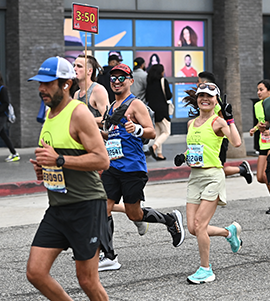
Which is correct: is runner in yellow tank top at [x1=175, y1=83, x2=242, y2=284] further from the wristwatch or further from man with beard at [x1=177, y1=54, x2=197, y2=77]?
man with beard at [x1=177, y1=54, x2=197, y2=77]

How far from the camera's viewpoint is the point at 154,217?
6.43m

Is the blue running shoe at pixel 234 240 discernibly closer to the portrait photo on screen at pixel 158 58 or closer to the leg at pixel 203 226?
the leg at pixel 203 226

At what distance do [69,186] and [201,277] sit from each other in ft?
6.49

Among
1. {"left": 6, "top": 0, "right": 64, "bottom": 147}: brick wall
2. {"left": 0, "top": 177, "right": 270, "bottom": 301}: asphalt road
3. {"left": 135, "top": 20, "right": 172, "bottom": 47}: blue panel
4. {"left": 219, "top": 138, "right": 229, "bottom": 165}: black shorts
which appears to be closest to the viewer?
{"left": 0, "top": 177, "right": 270, "bottom": 301}: asphalt road

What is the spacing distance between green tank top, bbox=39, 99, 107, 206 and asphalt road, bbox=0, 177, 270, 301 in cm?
138

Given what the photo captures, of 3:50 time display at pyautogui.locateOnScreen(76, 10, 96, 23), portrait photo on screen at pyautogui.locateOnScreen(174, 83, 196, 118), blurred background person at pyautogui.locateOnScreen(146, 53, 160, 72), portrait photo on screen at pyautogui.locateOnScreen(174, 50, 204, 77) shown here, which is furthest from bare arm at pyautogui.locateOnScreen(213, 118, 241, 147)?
portrait photo on screen at pyautogui.locateOnScreen(174, 50, 204, 77)

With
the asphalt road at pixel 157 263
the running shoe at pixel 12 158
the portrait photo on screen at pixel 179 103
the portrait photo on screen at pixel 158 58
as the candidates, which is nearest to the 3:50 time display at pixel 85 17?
the asphalt road at pixel 157 263

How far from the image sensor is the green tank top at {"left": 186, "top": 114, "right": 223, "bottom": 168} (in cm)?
595

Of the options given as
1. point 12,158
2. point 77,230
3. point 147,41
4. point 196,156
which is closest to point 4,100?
point 12,158

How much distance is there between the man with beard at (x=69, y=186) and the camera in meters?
4.02

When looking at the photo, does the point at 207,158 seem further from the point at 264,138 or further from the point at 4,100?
the point at 4,100

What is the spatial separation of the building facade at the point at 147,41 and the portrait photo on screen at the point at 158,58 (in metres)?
0.03

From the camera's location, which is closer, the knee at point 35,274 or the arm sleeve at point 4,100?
the knee at point 35,274

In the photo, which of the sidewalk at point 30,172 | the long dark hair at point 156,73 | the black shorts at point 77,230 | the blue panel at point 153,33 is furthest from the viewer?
Answer: the blue panel at point 153,33
